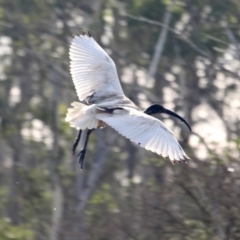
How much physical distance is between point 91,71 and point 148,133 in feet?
5.78

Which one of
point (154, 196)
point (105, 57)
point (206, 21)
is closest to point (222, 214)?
point (154, 196)

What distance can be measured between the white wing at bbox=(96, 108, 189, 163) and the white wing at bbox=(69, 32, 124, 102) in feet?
3.63

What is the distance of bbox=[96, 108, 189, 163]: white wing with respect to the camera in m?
6.61

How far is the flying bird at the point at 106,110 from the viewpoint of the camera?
6715 millimetres

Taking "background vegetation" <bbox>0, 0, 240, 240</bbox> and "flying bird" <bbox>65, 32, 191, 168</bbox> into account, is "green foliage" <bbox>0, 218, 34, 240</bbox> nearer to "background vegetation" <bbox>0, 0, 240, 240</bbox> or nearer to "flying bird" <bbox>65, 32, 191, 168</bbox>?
"flying bird" <bbox>65, 32, 191, 168</bbox>

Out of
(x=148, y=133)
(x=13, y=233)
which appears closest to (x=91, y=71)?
(x=148, y=133)

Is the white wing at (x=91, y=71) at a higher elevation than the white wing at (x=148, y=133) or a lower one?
lower

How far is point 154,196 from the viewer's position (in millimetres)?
10945

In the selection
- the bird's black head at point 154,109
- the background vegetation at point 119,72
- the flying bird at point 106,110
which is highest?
the flying bird at point 106,110

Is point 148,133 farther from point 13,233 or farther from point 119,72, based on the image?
point 119,72

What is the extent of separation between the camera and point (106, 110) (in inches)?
293

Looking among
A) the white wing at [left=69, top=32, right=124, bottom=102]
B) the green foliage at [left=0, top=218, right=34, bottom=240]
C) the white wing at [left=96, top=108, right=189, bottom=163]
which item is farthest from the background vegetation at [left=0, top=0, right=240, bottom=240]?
the white wing at [left=96, top=108, right=189, bottom=163]

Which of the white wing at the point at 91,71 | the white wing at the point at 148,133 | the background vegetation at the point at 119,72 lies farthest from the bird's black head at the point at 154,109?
the background vegetation at the point at 119,72

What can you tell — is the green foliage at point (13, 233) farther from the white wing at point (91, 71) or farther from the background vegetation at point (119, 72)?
the background vegetation at point (119, 72)
